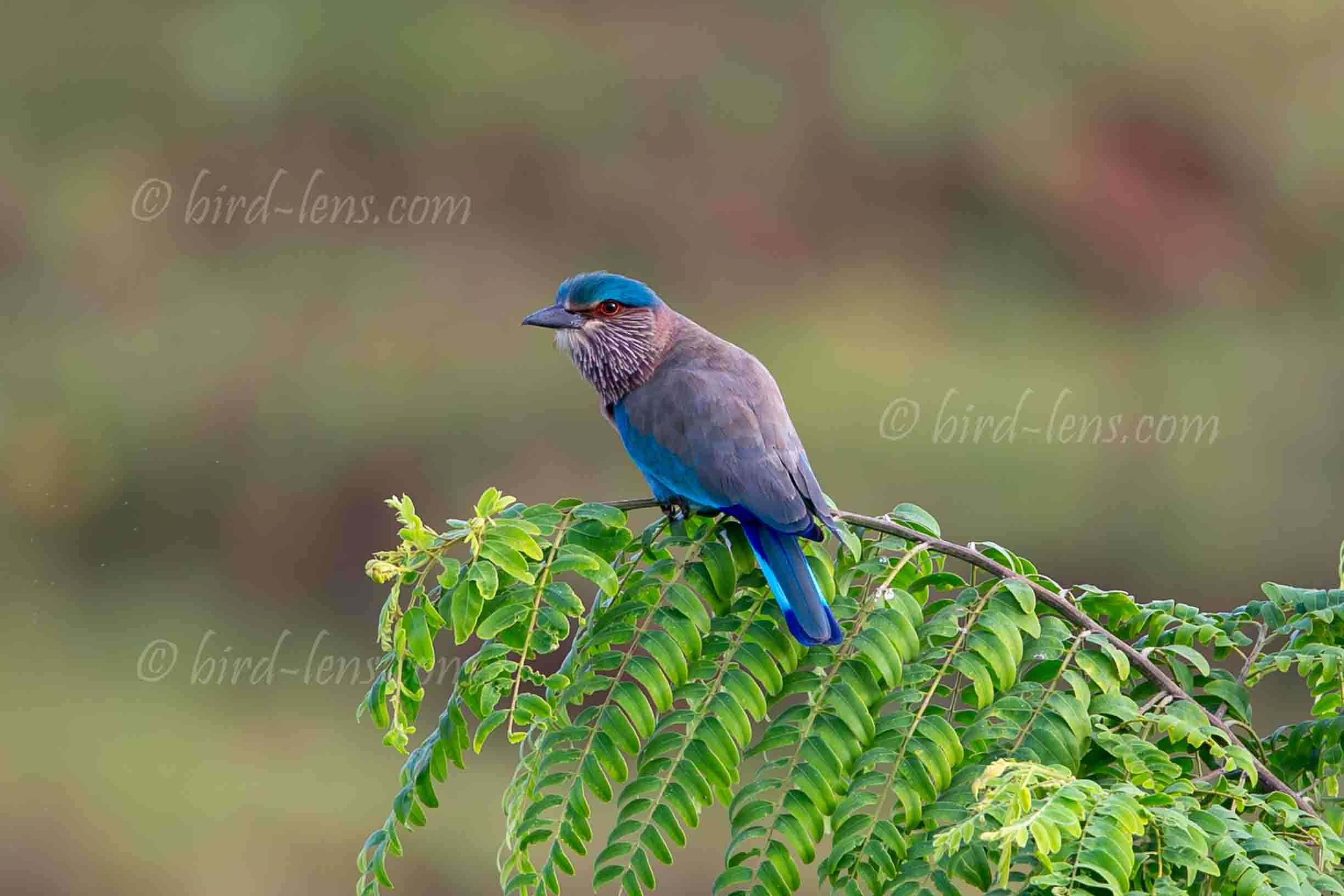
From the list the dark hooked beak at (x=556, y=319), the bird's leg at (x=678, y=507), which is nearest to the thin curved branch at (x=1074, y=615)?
the bird's leg at (x=678, y=507)

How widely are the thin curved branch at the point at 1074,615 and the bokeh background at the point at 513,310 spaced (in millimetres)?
3621

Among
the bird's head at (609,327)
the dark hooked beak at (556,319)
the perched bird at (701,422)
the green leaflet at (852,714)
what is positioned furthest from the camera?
the dark hooked beak at (556,319)

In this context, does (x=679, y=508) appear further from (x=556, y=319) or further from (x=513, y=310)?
(x=513, y=310)

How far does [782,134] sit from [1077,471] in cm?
214

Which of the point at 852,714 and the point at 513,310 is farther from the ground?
the point at 513,310

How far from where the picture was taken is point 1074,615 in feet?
5.55

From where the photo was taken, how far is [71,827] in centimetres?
501

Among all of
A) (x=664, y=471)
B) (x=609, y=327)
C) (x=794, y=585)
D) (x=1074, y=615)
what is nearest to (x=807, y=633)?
(x=794, y=585)

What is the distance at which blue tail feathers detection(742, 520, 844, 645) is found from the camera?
1703 millimetres

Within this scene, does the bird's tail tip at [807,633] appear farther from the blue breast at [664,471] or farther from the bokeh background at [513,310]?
the bokeh background at [513,310]

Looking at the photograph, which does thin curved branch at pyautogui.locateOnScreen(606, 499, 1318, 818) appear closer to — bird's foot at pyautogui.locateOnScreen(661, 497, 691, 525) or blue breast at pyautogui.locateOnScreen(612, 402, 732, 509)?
blue breast at pyautogui.locateOnScreen(612, 402, 732, 509)

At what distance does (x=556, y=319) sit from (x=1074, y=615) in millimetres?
1288

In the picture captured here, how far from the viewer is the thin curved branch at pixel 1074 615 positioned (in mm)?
1626

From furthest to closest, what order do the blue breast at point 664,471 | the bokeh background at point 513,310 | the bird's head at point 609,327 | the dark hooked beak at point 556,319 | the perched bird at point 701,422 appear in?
the bokeh background at point 513,310 < the dark hooked beak at point 556,319 < the bird's head at point 609,327 < the blue breast at point 664,471 < the perched bird at point 701,422
